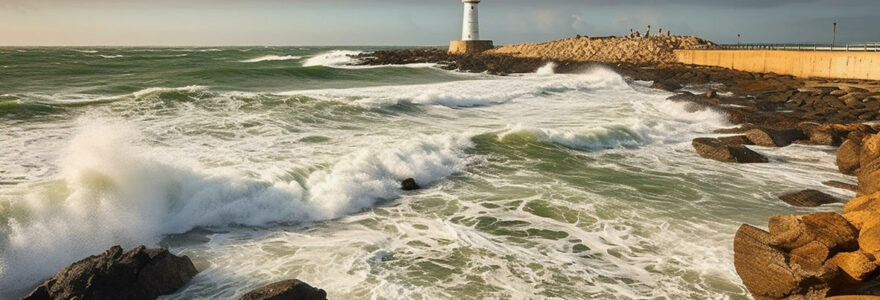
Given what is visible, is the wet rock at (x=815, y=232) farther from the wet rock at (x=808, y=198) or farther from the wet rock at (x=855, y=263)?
the wet rock at (x=808, y=198)

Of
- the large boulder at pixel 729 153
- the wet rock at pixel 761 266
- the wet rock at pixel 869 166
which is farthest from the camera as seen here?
the large boulder at pixel 729 153

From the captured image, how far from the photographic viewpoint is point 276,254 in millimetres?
6289

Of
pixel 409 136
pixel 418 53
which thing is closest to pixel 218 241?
pixel 409 136

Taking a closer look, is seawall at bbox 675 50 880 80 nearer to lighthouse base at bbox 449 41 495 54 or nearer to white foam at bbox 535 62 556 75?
white foam at bbox 535 62 556 75

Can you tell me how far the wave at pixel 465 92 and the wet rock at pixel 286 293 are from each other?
43.1 ft

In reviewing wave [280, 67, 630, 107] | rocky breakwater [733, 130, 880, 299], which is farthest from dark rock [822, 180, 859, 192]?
wave [280, 67, 630, 107]

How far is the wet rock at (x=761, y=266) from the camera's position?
4941 mm

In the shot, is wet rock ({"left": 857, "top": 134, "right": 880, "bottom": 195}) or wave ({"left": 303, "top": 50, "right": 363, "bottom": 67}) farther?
wave ({"left": 303, "top": 50, "right": 363, "bottom": 67})

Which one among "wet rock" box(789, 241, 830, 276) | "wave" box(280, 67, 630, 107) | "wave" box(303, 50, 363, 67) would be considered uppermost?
"wave" box(303, 50, 363, 67)

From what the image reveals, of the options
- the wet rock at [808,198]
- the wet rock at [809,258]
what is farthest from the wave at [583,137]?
the wet rock at [809,258]

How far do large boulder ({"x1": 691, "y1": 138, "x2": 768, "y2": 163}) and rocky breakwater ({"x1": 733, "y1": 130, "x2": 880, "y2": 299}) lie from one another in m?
5.62

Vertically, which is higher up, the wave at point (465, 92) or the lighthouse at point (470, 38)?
the lighthouse at point (470, 38)

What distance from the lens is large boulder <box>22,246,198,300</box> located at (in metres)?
4.71

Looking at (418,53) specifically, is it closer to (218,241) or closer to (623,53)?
(623,53)
